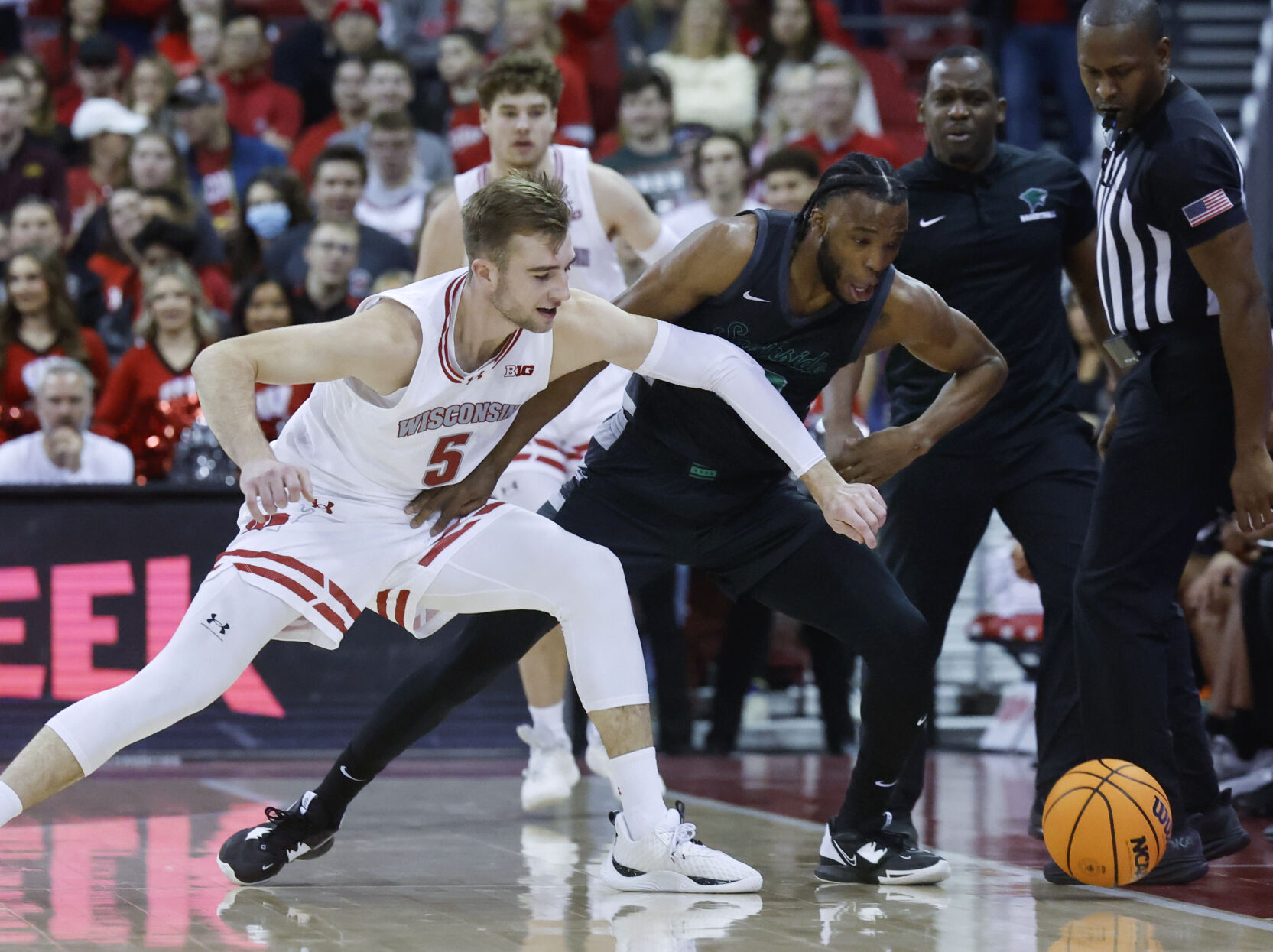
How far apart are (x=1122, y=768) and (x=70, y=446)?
5612 millimetres

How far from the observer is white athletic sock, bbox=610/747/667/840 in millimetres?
4504

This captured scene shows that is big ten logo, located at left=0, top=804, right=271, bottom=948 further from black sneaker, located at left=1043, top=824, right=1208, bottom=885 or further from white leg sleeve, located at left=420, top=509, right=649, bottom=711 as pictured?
black sneaker, located at left=1043, top=824, right=1208, bottom=885

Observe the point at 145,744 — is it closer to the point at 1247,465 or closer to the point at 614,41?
the point at 1247,465

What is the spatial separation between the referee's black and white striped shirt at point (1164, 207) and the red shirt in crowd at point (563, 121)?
7.09 m

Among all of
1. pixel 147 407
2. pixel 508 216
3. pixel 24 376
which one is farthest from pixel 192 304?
pixel 508 216

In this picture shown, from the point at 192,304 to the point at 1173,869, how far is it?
6.12 m

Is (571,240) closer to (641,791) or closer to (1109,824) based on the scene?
(641,791)

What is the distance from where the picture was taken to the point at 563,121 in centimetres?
1192

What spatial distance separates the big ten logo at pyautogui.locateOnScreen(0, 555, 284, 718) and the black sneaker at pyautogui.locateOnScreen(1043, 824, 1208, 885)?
4489 millimetres

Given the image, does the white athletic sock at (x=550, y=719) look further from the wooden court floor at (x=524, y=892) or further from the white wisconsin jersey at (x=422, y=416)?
the white wisconsin jersey at (x=422, y=416)

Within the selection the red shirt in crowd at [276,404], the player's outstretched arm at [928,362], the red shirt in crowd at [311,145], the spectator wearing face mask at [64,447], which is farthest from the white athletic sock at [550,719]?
the red shirt in crowd at [311,145]

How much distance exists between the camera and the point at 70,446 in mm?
8352

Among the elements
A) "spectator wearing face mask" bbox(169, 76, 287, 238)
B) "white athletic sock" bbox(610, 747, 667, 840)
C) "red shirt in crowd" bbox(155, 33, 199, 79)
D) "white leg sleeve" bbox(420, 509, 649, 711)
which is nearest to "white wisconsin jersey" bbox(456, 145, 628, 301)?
"white leg sleeve" bbox(420, 509, 649, 711)

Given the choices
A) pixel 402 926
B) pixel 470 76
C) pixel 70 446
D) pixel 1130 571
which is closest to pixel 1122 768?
pixel 1130 571
